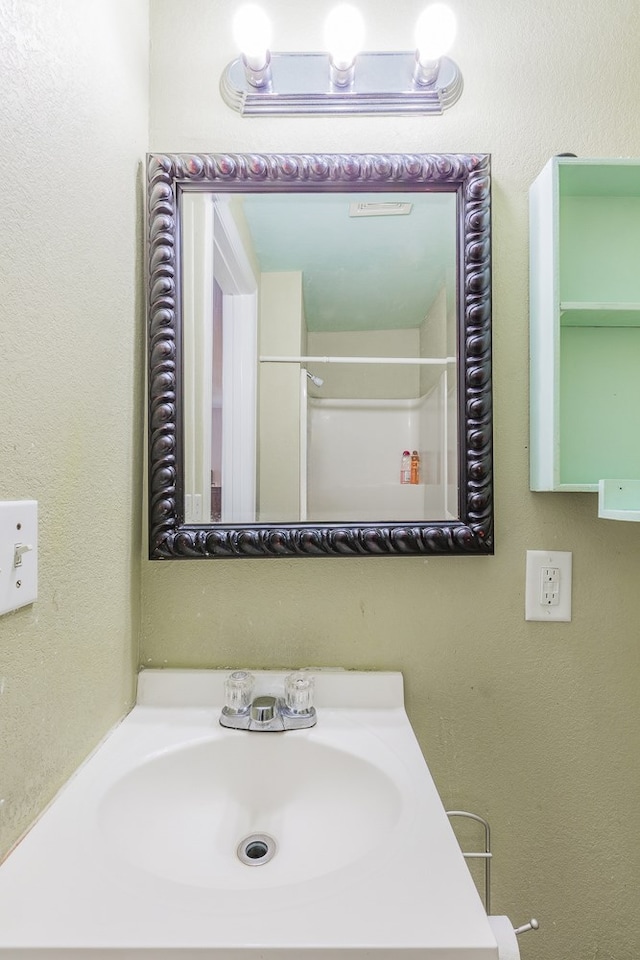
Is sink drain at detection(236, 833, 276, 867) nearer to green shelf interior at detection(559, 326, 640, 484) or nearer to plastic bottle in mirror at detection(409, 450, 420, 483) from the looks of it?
plastic bottle in mirror at detection(409, 450, 420, 483)

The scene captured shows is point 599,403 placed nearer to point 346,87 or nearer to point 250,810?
point 346,87

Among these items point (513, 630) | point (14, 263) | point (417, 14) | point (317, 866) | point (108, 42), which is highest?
point (417, 14)

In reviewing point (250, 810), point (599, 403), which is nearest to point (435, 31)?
point (599, 403)

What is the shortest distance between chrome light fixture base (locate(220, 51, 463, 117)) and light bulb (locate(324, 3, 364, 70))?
4 centimetres

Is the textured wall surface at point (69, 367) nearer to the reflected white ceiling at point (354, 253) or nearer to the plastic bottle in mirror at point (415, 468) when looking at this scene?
the reflected white ceiling at point (354, 253)

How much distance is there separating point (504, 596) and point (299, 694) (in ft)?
1.36

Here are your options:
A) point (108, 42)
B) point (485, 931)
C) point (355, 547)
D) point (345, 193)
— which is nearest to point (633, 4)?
point (345, 193)

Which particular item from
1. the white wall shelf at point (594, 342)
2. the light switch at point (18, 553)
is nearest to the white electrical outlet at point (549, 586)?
the white wall shelf at point (594, 342)

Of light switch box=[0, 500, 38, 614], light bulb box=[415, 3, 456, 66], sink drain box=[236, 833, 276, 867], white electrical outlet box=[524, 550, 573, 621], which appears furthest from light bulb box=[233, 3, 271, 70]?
sink drain box=[236, 833, 276, 867]

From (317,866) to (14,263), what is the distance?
82 cm

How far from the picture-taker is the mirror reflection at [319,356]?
0.97 m

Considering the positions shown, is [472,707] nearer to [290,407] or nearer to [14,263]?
[290,407]

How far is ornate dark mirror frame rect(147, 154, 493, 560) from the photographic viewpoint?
3.09 ft

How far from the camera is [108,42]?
82 cm
